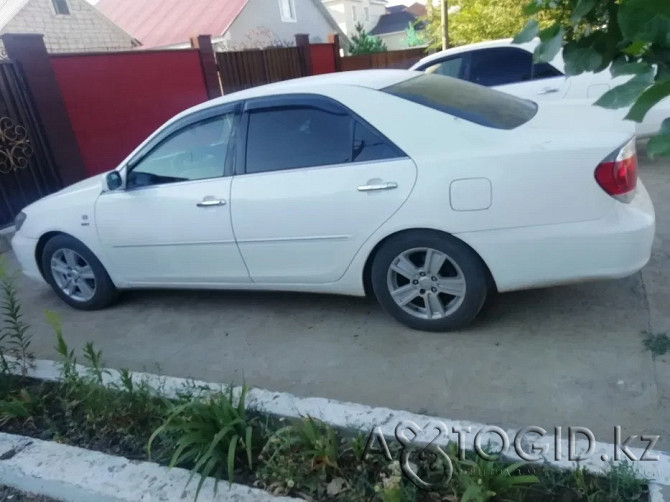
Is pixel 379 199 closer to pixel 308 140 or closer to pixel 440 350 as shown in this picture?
pixel 308 140

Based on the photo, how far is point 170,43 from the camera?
71.9ft

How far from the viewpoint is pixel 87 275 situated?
185 inches

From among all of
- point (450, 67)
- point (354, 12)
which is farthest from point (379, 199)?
point (354, 12)

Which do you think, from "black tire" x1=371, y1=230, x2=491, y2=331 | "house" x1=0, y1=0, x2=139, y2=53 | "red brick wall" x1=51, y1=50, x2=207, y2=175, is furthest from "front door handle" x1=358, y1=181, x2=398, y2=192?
"house" x1=0, y1=0, x2=139, y2=53

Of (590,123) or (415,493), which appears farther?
(590,123)

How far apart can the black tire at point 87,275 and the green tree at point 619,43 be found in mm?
4090

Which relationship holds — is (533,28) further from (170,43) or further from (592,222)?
(170,43)

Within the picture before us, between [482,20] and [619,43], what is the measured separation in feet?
38.7

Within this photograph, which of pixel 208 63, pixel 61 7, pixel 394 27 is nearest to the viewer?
pixel 208 63

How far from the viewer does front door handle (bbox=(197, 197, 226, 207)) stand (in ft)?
12.6

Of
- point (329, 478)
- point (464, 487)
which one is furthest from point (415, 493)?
point (329, 478)

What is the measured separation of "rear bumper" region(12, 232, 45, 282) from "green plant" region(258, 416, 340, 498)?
336 centimetres

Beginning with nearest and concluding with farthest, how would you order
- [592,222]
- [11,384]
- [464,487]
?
[464,487]
[592,222]
[11,384]

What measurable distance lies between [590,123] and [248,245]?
225cm
